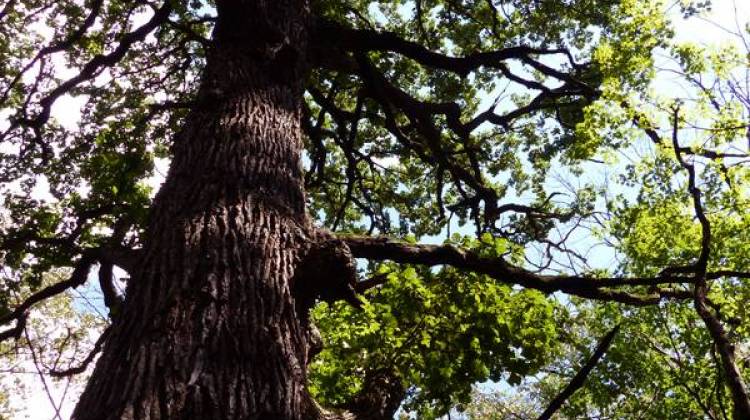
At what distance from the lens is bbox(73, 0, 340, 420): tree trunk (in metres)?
1.94

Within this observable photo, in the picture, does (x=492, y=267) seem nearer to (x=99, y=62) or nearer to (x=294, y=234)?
(x=294, y=234)

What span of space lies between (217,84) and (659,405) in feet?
38.8

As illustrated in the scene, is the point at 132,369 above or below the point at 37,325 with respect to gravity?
below

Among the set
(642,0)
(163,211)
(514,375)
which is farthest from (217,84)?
(642,0)

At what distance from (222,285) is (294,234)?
65 centimetres

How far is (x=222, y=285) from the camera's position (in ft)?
7.73

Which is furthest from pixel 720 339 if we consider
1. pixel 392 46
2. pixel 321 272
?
pixel 392 46

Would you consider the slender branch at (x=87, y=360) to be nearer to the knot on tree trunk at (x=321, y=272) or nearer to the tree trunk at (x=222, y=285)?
the tree trunk at (x=222, y=285)

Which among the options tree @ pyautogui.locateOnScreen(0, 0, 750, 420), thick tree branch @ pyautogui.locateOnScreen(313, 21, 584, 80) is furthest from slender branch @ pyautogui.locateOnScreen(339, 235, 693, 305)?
thick tree branch @ pyautogui.locateOnScreen(313, 21, 584, 80)

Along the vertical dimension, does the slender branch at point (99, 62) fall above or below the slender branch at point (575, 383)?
above

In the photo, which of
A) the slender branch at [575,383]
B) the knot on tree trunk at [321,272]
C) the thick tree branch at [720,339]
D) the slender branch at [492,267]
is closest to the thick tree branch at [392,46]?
the slender branch at [492,267]

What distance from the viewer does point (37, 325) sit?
1825cm

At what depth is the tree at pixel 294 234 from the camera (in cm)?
219

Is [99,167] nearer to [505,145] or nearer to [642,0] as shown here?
[642,0]
